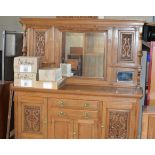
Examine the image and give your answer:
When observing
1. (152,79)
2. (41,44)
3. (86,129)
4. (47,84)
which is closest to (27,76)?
(47,84)

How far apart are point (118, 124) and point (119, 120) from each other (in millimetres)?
39

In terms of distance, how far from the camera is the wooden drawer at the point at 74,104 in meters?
2.41

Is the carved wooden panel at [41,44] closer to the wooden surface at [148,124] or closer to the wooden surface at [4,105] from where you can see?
the wooden surface at [4,105]

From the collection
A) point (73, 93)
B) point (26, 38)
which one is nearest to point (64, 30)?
point (26, 38)

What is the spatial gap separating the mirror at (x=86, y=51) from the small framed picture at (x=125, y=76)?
16 cm

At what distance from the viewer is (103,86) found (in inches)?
104

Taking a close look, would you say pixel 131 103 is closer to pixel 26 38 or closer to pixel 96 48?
pixel 96 48

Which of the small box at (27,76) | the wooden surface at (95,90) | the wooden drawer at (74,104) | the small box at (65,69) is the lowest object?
the wooden drawer at (74,104)

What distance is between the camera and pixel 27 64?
252 cm

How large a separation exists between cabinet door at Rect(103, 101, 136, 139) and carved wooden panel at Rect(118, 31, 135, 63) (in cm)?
49

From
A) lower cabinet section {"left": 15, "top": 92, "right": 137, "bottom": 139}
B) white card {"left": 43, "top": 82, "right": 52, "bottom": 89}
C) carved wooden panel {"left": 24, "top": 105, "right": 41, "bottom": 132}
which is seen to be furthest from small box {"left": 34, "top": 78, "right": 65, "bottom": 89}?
carved wooden panel {"left": 24, "top": 105, "right": 41, "bottom": 132}

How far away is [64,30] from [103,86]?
698 mm

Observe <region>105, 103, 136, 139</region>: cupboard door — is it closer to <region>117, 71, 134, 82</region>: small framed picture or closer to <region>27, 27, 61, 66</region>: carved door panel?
<region>117, 71, 134, 82</region>: small framed picture

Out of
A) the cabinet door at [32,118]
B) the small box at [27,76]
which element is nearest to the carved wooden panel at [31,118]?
the cabinet door at [32,118]
